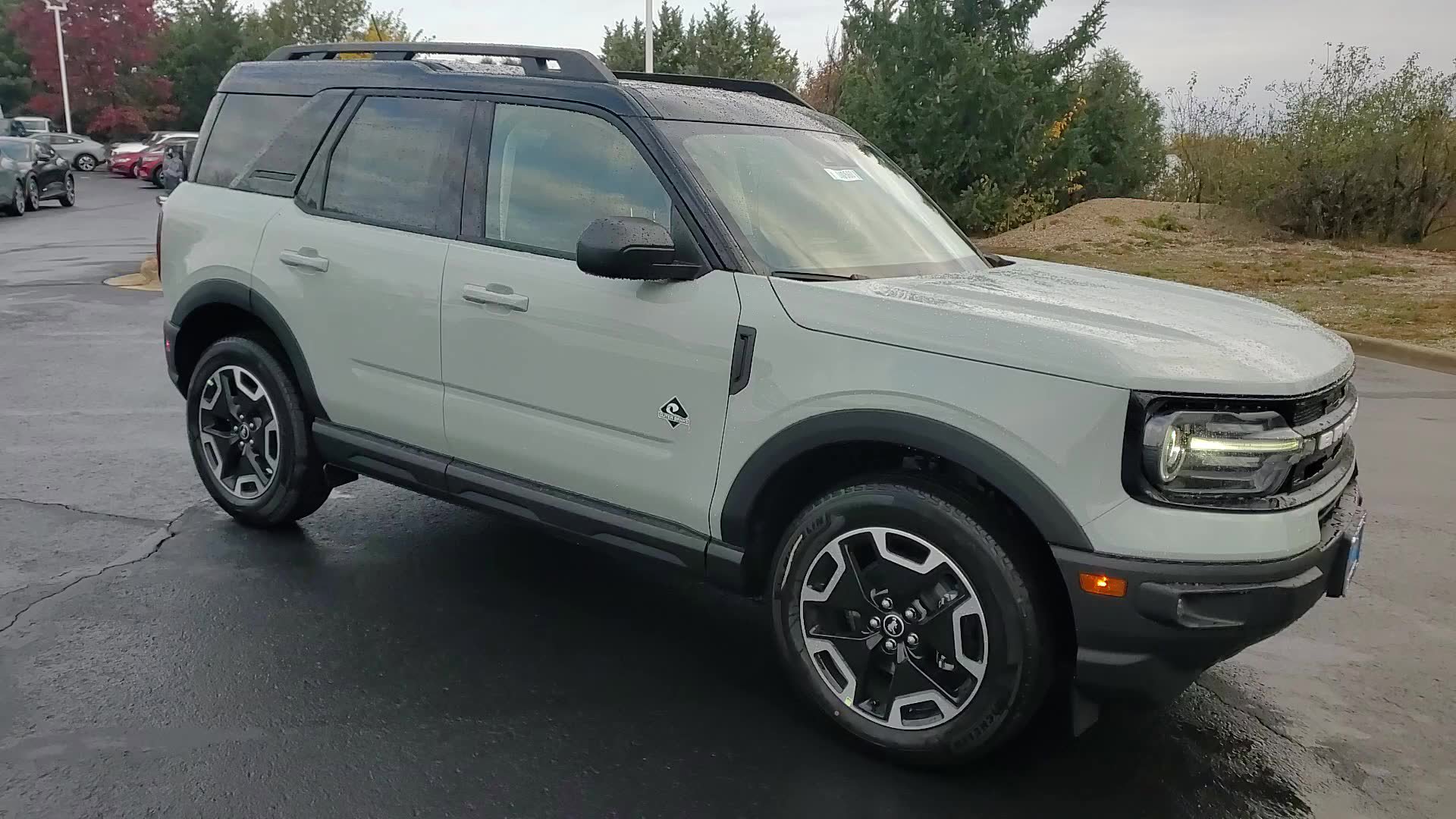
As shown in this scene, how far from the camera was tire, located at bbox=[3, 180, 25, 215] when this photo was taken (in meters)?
23.1

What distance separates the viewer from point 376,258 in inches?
167

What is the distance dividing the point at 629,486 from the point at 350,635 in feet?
3.91

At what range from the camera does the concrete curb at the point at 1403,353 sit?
974cm

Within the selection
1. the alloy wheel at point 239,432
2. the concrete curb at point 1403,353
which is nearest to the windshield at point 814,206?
the alloy wheel at point 239,432

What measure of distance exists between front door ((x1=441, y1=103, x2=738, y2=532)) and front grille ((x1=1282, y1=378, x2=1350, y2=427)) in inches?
59.4

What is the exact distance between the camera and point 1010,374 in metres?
2.89

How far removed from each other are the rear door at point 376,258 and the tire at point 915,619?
5.26 ft

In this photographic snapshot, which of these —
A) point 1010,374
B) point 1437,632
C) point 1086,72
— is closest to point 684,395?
point 1010,374

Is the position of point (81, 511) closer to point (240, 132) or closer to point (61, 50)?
point (240, 132)

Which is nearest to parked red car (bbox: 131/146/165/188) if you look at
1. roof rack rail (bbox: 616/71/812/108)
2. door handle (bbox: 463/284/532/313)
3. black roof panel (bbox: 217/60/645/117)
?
black roof panel (bbox: 217/60/645/117)

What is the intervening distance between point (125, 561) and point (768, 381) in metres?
2.98

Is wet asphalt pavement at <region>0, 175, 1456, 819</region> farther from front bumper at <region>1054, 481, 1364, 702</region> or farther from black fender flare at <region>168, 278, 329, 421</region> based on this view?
black fender flare at <region>168, 278, 329, 421</region>

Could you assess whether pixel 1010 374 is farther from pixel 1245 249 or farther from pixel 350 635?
pixel 1245 249

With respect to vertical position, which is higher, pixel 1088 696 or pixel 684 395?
pixel 684 395
